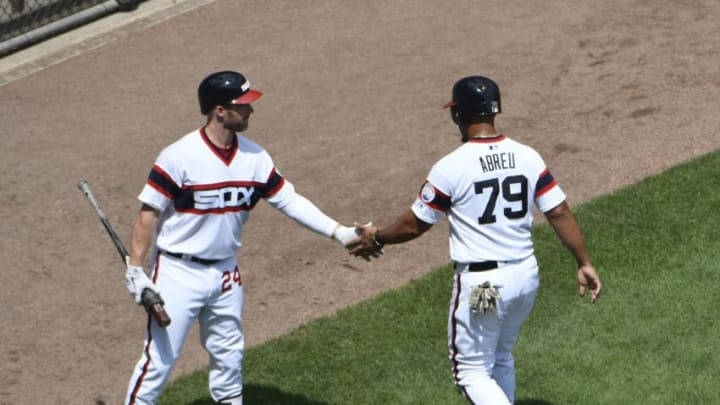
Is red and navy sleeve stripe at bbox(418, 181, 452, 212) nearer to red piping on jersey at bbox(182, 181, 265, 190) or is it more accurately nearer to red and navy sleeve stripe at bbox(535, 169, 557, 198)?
red and navy sleeve stripe at bbox(535, 169, 557, 198)

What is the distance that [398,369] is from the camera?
8133mm

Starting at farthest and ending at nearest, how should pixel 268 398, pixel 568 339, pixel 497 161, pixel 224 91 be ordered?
pixel 568 339 → pixel 268 398 → pixel 224 91 → pixel 497 161

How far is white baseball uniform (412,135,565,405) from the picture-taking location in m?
6.68

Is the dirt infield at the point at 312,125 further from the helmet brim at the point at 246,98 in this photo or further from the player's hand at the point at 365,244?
the helmet brim at the point at 246,98

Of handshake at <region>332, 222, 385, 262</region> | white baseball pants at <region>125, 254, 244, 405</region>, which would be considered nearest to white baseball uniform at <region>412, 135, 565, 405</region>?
handshake at <region>332, 222, 385, 262</region>

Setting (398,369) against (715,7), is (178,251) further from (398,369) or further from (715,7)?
(715,7)

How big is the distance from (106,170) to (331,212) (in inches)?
79.7

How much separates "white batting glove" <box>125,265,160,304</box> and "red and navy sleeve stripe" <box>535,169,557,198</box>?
6.98ft

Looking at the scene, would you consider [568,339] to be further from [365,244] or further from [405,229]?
[405,229]

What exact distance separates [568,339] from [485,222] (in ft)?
6.20

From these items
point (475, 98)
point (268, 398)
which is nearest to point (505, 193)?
point (475, 98)

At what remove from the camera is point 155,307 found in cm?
682

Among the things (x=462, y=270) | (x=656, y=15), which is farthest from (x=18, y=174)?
(x=656, y=15)

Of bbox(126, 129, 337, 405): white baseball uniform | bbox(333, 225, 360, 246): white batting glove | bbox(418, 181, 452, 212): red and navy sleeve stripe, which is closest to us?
bbox(418, 181, 452, 212): red and navy sleeve stripe
